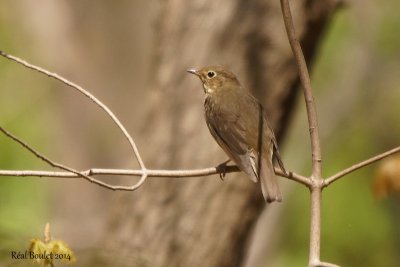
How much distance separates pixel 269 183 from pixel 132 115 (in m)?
6.42

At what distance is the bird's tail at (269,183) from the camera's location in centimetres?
Answer: 370

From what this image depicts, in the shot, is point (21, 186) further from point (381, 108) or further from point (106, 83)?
point (381, 108)

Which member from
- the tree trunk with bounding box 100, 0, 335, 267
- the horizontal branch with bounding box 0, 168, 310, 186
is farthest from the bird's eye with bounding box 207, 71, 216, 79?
the horizontal branch with bounding box 0, 168, 310, 186

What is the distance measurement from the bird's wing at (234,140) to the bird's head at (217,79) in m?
0.33

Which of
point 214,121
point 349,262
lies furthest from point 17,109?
point 214,121

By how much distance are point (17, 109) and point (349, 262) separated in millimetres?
4399

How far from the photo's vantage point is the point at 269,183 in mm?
3773

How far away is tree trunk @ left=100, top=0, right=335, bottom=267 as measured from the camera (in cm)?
554

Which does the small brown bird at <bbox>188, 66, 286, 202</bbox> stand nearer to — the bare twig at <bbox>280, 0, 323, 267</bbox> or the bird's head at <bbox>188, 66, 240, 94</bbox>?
the bird's head at <bbox>188, 66, 240, 94</bbox>

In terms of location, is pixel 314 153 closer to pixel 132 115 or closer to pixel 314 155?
pixel 314 155

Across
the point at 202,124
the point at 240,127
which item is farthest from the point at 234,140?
the point at 202,124

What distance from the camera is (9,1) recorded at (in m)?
11.2

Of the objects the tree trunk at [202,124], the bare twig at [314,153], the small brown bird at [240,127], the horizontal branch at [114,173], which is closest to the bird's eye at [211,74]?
the small brown bird at [240,127]

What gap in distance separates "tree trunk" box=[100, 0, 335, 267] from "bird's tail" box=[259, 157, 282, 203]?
163cm
